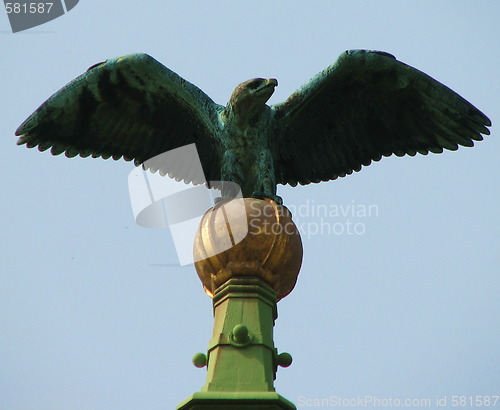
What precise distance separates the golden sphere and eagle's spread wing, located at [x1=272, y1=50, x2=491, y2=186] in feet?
5.53

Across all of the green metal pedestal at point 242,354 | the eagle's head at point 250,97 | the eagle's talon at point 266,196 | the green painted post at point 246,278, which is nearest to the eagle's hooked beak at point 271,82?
the eagle's head at point 250,97

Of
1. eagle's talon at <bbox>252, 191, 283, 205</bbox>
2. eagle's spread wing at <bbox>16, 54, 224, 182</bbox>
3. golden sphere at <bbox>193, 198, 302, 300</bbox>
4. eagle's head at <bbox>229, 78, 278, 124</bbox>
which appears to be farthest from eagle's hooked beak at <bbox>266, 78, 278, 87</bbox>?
golden sphere at <bbox>193, 198, 302, 300</bbox>

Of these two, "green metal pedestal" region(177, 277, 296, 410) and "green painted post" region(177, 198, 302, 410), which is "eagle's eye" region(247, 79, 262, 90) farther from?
"green metal pedestal" region(177, 277, 296, 410)

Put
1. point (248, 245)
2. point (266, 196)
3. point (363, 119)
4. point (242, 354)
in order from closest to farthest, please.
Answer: point (242, 354) → point (248, 245) → point (266, 196) → point (363, 119)

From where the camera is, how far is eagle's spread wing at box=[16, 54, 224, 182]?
42.1 ft

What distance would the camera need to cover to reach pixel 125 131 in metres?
13.4

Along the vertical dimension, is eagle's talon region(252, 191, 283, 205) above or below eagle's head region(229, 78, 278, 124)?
below

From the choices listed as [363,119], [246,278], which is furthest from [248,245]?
[363,119]

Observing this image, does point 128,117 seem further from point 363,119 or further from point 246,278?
point 246,278

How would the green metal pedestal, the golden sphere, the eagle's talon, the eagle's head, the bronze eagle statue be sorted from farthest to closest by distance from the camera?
the bronze eagle statue
the eagle's head
the eagle's talon
the golden sphere
the green metal pedestal

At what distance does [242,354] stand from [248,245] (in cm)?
111

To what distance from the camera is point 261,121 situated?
12.9 m

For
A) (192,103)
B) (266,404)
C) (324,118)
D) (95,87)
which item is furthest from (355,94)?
(266,404)

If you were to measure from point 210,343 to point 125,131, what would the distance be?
322cm
